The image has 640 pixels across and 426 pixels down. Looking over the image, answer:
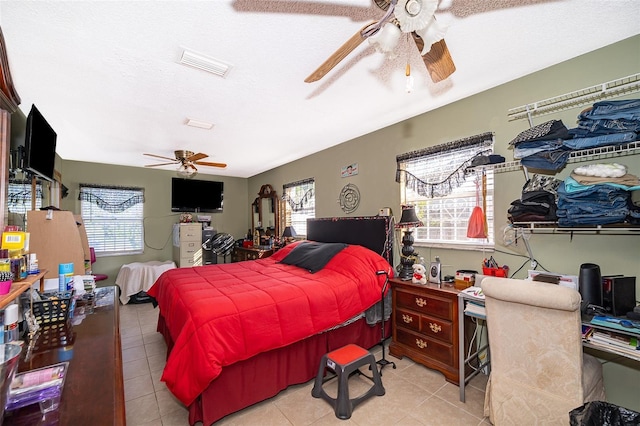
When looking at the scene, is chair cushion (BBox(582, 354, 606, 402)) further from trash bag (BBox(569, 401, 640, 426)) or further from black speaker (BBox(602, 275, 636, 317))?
black speaker (BBox(602, 275, 636, 317))

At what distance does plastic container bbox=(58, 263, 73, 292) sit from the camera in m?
1.80

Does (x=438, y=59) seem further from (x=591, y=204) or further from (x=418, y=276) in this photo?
(x=418, y=276)

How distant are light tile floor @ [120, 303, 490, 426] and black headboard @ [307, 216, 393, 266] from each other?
4.08 feet

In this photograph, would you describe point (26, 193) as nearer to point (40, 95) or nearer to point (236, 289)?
point (40, 95)

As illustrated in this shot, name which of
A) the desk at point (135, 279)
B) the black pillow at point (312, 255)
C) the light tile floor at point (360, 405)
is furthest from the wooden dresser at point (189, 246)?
the light tile floor at point (360, 405)

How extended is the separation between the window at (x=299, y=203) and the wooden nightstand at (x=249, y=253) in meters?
0.69

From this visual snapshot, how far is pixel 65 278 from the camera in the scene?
1.82 meters

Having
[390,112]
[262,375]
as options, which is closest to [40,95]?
[262,375]

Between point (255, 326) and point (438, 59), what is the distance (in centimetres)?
208

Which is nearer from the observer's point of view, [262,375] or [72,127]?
[262,375]

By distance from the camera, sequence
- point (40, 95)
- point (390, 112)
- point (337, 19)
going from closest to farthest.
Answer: point (337, 19) → point (40, 95) → point (390, 112)

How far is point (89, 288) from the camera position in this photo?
2.14 meters

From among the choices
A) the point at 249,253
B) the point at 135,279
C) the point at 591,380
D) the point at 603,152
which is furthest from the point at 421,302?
the point at 135,279

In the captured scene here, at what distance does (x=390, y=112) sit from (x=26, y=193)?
344 cm
